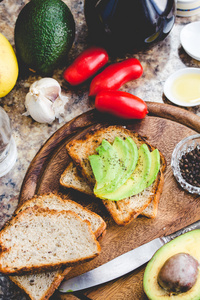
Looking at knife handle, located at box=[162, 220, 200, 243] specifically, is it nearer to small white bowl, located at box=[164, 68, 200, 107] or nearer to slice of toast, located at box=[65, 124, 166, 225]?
slice of toast, located at box=[65, 124, 166, 225]

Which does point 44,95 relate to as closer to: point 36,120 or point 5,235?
point 36,120

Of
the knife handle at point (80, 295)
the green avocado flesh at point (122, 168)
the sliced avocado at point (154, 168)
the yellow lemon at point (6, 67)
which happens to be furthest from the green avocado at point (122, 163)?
the yellow lemon at point (6, 67)

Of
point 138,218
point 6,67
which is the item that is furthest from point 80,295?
point 6,67

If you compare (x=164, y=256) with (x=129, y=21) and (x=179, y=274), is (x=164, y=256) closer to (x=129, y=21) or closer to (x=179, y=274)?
(x=179, y=274)

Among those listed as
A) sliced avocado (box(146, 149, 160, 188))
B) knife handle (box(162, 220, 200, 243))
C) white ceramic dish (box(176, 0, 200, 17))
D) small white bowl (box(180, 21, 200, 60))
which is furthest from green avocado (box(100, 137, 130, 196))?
white ceramic dish (box(176, 0, 200, 17))

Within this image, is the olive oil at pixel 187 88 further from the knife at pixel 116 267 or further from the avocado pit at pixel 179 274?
A: the avocado pit at pixel 179 274

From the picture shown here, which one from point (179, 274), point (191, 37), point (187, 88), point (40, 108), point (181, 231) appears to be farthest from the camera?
point (191, 37)
